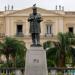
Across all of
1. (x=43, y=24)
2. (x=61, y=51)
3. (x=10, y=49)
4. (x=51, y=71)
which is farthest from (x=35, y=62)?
(x=43, y=24)

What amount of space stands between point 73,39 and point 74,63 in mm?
2544

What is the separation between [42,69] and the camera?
75.7 feet

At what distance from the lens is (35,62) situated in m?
23.1

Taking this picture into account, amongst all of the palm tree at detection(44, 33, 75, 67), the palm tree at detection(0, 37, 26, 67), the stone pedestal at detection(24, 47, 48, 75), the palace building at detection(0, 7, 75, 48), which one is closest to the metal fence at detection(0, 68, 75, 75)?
the stone pedestal at detection(24, 47, 48, 75)

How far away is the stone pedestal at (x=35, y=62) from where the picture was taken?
23.0 m

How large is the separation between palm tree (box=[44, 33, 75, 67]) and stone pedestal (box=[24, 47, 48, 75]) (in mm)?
19172

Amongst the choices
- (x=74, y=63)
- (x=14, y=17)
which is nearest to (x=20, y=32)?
(x=14, y=17)

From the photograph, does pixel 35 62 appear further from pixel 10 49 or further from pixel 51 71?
pixel 10 49

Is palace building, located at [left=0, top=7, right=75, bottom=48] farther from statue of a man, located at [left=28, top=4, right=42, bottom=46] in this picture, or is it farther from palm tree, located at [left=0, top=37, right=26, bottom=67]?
statue of a man, located at [left=28, top=4, right=42, bottom=46]

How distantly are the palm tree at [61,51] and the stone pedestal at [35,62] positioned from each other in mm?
19172

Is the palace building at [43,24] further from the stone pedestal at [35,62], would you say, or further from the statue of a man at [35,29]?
the stone pedestal at [35,62]

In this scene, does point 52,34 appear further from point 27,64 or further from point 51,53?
point 27,64

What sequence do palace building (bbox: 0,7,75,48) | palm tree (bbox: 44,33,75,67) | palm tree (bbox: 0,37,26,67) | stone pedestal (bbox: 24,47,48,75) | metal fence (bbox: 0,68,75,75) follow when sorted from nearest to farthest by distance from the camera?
1. stone pedestal (bbox: 24,47,48,75)
2. metal fence (bbox: 0,68,75,75)
3. palm tree (bbox: 44,33,75,67)
4. palm tree (bbox: 0,37,26,67)
5. palace building (bbox: 0,7,75,48)

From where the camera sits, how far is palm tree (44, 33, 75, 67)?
140 feet
